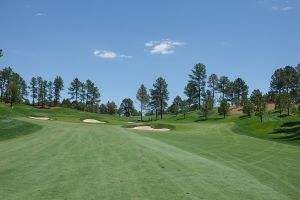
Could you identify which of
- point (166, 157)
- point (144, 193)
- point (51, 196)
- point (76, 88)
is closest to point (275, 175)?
point (166, 157)

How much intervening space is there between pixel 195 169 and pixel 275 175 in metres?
2.78

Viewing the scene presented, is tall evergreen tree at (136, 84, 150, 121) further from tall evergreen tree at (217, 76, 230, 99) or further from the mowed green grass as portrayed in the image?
the mowed green grass

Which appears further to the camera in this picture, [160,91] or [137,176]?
[160,91]

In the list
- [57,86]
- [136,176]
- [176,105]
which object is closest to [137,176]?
[136,176]

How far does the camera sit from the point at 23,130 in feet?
103

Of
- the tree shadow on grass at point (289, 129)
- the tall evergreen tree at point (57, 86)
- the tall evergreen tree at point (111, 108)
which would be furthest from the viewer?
the tall evergreen tree at point (111, 108)

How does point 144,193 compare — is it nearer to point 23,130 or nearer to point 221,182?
point 221,182

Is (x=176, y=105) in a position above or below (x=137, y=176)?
above

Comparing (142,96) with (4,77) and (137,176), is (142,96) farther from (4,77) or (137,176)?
(137,176)

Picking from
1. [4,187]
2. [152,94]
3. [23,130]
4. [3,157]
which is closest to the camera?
[4,187]

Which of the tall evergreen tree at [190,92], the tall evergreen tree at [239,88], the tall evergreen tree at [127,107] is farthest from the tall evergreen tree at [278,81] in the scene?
the tall evergreen tree at [127,107]

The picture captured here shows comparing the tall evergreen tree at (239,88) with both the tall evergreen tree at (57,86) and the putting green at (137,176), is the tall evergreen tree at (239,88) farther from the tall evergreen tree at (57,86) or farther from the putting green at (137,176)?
the putting green at (137,176)

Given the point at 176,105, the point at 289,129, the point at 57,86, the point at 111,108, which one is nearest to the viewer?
the point at 289,129

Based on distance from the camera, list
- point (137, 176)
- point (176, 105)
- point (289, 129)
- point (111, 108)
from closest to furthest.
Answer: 1. point (137, 176)
2. point (289, 129)
3. point (176, 105)
4. point (111, 108)
